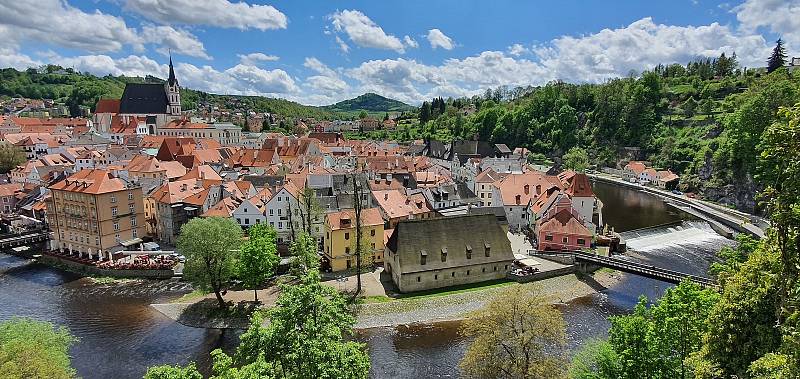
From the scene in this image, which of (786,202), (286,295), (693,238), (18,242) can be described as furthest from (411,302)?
(18,242)

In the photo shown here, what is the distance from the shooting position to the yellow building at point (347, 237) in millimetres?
42375

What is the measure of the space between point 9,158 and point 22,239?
38326 millimetres

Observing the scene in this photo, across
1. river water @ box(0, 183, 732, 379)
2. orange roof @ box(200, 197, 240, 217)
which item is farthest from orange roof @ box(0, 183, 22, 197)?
orange roof @ box(200, 197, 240, 217)

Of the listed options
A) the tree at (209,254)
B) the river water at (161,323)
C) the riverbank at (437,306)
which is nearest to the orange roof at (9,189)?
the river water at (161,323)

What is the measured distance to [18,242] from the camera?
54062 mm

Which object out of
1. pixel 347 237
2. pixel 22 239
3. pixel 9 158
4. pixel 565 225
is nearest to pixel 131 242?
pixel 22 239

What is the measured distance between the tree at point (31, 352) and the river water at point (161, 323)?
562 cm

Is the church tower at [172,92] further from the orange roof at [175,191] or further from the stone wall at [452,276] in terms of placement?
the stone wall at [452,276]

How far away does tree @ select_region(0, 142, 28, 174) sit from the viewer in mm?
80438

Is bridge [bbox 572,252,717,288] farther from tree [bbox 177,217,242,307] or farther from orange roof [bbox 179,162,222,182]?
orange roof [bbox 179,162,222,182]

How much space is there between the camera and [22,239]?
5428 centimetres

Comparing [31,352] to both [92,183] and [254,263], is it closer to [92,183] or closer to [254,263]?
[254,263]

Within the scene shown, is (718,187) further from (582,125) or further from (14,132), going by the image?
(14,132)

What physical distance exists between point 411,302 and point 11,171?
80374mm
